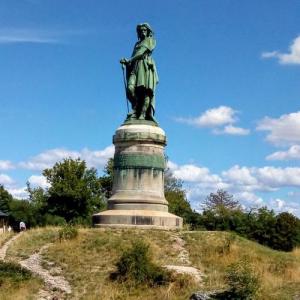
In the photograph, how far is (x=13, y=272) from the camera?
658 inches

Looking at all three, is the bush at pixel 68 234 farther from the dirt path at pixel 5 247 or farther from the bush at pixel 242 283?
the bush at pixel 242 283

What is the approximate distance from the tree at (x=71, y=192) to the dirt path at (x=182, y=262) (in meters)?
20.3

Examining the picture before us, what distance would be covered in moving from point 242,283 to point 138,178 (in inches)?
368

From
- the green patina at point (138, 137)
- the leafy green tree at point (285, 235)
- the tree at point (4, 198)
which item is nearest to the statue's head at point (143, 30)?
the green patina at point (138, 137)

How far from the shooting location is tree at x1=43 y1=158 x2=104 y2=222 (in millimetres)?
41156

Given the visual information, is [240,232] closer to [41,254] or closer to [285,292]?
[41,254]

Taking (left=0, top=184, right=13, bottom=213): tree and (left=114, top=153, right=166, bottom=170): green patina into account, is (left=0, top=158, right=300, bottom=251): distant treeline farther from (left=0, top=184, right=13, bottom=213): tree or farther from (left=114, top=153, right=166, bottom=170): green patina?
(left=0, top=184, right=13, bottom=213): tree

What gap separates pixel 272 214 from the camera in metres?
36.3

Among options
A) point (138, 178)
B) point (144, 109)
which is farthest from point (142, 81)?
point (138, 178)

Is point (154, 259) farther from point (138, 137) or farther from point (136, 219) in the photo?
point (138, 137)

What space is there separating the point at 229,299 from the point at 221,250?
18.1 feet

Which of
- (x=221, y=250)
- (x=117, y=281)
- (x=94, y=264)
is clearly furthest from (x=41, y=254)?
(x=221, y=250)

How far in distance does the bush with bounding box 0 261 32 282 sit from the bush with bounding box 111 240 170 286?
2.27 meters

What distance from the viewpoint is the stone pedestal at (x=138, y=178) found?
22.0 m
